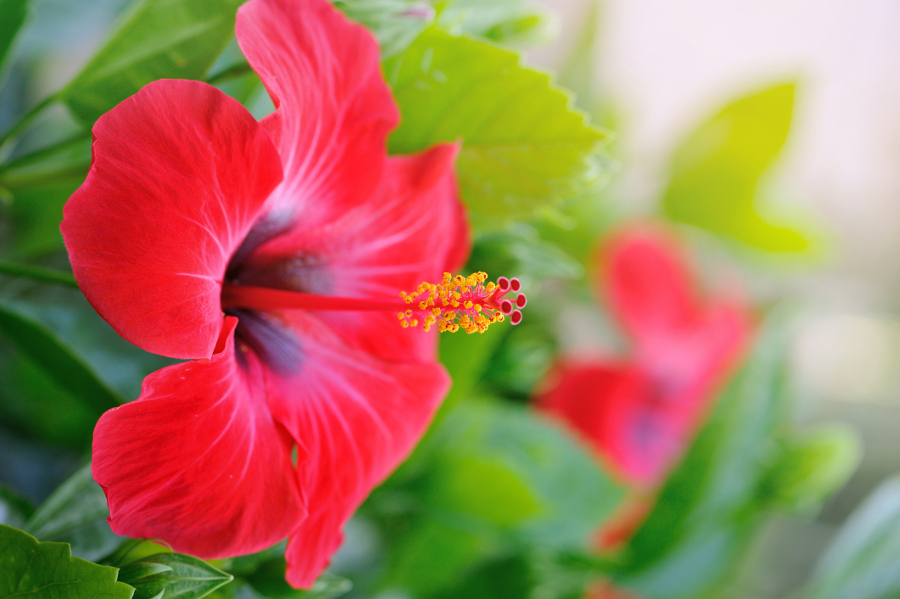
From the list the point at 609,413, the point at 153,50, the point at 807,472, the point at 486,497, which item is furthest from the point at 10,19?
the point at 807,472

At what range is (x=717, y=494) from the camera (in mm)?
637

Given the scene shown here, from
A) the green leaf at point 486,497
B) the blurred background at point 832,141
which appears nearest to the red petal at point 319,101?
the green leaf at point 486,497

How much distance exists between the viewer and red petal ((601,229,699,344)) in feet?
2.58

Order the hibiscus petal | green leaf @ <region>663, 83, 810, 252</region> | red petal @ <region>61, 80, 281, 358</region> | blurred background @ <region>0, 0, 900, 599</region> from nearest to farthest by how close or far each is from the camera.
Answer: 1. red petal @ <region>61, 80, 281, 358</region>
2. blurred background @ <region>0, 0, 900, 599</region>
3. the hibiscus petal
4. green leaf @ <region>663, 83, 810, 252</region>

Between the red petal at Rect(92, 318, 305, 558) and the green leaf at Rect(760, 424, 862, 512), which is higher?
the red petal at Rect(92, 318, 305, 558)

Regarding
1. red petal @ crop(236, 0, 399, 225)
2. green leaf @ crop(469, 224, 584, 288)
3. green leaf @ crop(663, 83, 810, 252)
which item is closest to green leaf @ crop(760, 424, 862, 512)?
green leaf @ crop(663, 83, 810, 252)

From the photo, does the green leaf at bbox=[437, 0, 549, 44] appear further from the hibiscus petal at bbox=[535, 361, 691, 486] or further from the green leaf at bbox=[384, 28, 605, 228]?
the hibiscus petal at bbox=[535, 361, 691, 486]

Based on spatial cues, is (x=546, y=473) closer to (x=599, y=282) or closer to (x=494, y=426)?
(x=494, y=426)

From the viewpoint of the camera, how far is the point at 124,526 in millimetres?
236

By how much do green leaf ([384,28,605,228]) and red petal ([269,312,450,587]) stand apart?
0.10 m

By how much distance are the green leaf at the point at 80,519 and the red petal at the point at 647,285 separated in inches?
23.8

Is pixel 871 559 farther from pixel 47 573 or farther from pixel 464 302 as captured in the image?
pixel 47 573

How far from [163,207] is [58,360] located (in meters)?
0.16

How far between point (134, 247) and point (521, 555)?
47cm
